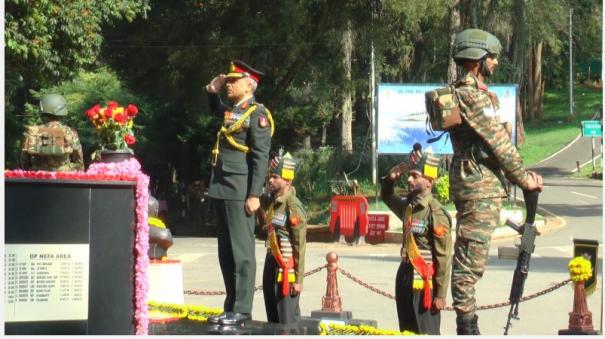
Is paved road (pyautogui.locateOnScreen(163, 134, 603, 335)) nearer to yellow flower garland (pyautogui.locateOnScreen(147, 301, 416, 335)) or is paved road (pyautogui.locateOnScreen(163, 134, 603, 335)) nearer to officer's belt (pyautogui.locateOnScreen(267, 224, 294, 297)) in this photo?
officer's belt (pyautogui.locateOnScreen(267, 224, 294, 297))

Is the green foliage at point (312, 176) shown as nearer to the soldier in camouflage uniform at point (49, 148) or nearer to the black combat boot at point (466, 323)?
the soldier in camouflage uniform at point (49, 148)

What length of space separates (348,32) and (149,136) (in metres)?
9.14

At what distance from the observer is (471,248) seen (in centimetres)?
771

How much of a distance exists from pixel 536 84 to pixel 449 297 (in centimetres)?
5904

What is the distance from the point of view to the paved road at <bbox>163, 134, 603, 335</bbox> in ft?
49.7

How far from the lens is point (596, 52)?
76312mm

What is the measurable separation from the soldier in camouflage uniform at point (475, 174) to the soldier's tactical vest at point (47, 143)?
5.13 meters

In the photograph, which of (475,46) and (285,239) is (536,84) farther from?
(475,46)

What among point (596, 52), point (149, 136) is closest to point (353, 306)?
point (149, 136)

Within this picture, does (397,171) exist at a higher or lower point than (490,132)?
lower

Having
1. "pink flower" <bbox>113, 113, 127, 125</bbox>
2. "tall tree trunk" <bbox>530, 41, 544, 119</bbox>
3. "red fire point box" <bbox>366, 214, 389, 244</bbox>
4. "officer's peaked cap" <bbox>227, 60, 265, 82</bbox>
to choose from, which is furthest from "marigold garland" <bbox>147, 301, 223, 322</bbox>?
"tall tree trunk" <bbox>530, 41, 544, 119</bbox>

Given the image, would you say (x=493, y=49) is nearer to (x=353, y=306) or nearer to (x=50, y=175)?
(x=50, y=175)

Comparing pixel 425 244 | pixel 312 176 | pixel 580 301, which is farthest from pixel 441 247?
pixel 312 176

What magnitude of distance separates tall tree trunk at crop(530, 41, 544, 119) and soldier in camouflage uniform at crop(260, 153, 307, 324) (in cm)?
6198
